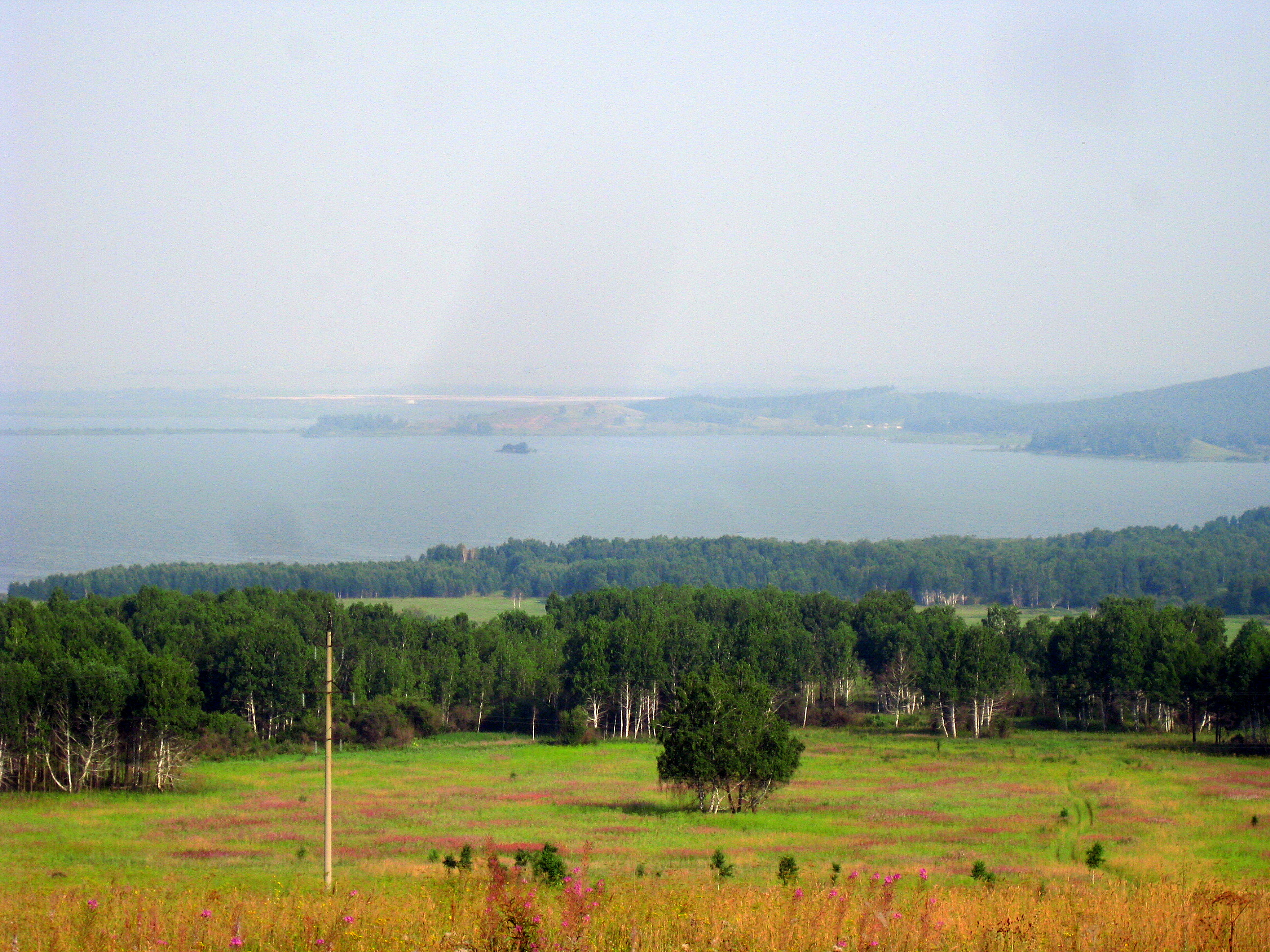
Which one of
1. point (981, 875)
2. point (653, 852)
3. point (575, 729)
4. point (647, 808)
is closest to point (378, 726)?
point (575, 729)

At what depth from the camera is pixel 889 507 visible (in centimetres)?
18762

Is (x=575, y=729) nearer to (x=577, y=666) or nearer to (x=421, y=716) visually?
(x=577, y=666)

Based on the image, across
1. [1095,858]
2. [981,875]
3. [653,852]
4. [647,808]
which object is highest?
[981,875]

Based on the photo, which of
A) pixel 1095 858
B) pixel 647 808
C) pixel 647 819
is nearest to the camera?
pixel 1095 858

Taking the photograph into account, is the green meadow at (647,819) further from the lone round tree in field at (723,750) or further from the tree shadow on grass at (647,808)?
the lone round tree in field at (723,750)

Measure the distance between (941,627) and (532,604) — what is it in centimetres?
4494

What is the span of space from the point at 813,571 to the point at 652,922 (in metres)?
92.7

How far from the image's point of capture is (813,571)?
332 ft

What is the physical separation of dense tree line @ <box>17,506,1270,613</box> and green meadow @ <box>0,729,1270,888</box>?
5248 cm

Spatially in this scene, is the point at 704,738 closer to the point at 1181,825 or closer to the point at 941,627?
the point at 1181,825

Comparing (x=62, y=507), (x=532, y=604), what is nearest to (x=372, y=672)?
(x=532, y=604)

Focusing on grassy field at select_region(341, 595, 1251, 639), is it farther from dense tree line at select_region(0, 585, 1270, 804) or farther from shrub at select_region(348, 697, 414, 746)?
shrub at select_region(348, 697, 414, 746)

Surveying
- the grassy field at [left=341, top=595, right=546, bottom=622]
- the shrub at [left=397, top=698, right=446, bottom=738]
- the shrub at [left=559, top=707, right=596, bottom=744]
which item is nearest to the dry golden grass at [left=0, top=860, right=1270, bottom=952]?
the shrub at [left=559, top=707, right=596, bottom=744]

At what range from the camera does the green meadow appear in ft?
69.8
